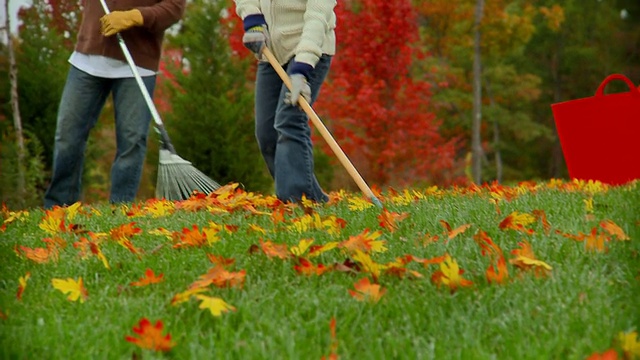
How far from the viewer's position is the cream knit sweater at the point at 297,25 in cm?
396

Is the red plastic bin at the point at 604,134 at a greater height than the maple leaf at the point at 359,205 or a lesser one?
greater

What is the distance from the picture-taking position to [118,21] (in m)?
4.71

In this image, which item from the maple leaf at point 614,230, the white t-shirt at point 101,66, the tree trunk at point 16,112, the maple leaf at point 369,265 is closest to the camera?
the maple leaf at point 369,265

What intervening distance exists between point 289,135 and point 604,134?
78.4 inches

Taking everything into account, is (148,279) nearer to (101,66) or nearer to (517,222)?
(517,222)

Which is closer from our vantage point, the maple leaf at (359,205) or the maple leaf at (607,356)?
the maple leaf at (607,356)

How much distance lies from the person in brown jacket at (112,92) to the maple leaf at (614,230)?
3123 mm

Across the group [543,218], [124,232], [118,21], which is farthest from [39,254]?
[118,21]

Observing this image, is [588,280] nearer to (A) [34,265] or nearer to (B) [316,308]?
(B) [316,308]

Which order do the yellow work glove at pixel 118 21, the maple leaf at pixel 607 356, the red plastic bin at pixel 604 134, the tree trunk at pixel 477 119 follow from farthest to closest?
the tree trunk at pixel 477 119 < the yellow work glove at pixel 118 21 < the red plastic bin at pixel 604 134 < the maple leaf at pixel 607 356

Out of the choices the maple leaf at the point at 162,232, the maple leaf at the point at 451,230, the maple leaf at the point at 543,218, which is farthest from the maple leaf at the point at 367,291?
the maple leaf at the point at 162,232

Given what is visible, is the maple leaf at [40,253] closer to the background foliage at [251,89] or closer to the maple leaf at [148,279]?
the maple leaf at [148,279]

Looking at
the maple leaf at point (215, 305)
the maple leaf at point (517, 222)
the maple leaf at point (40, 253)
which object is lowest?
the maple leaf at point (40, 253)

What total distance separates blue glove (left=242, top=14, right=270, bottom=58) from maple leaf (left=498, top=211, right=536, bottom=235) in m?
1.81
